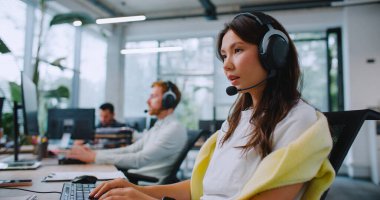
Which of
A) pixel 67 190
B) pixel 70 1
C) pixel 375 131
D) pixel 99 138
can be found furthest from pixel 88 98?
pixel 67 190

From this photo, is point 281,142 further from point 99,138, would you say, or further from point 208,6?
point 208,6

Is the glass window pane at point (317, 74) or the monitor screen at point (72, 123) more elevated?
the glass window pane at point (317, 74)

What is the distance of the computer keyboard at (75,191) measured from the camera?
958mm

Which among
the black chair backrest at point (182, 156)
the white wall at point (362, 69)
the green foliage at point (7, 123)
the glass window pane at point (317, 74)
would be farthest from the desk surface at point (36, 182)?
the glass window pane at point (317, 74)

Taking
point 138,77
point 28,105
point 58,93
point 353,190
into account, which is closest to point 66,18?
point 58,93

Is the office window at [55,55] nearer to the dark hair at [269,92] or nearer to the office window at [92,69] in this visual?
the office window at [92,69]

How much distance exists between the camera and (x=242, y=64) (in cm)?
95

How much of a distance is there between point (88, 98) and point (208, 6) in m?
3.05

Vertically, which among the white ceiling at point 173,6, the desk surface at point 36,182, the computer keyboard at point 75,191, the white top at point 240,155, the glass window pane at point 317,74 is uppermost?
the white ceiling at point 173,6

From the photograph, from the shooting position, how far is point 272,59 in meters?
0.91

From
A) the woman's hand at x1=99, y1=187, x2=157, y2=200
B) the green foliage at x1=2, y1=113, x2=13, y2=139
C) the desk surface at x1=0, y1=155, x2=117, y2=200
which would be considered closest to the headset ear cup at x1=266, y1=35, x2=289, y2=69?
the woman's hand at x1=99, y1=187, x2=157, y2=200

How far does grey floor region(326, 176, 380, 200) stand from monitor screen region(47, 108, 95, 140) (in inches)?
107

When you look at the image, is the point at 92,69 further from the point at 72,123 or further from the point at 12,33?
the point at 72,123

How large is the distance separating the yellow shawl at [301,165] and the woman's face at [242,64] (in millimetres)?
253
